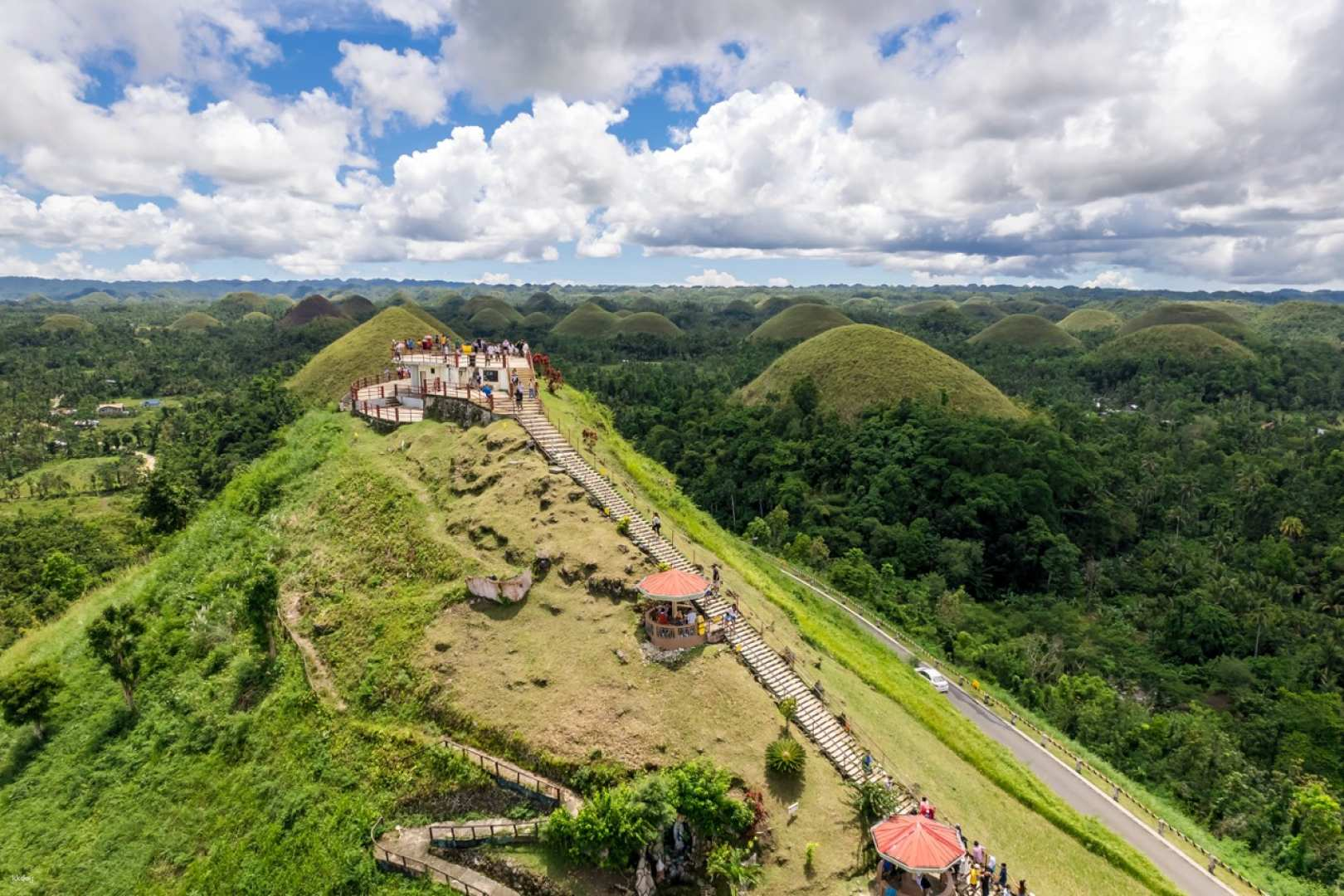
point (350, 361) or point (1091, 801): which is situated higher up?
point (350, 361)

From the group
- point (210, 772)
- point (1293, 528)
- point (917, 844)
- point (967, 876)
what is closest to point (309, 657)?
point (210, 772)

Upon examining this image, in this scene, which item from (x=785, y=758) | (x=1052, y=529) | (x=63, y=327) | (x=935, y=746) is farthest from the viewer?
(x=63, y=327)

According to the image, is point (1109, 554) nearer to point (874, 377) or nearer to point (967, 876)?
point (874, 377)

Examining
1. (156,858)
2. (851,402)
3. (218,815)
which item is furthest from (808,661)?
(851,402)

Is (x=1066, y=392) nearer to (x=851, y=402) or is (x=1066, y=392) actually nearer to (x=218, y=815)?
(x=851, y=402)

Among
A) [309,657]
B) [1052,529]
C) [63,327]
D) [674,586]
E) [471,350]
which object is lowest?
[1052,529]

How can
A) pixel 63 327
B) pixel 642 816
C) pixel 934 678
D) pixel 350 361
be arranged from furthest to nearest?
1. pixel 63 327
2. pixel 350 361
3. pixel 934 678
4. pixel 642 816

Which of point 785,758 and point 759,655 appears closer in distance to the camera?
point 785,758
